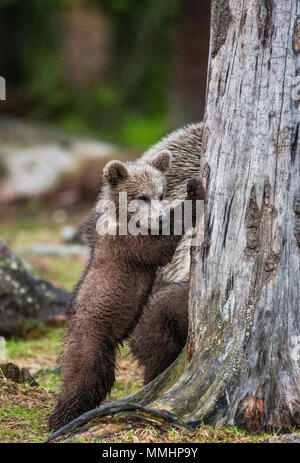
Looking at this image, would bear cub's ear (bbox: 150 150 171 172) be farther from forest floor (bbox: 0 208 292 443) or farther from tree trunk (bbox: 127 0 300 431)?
forest floor (bbox: 0 208 292 443)

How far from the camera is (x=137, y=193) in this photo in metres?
6.31

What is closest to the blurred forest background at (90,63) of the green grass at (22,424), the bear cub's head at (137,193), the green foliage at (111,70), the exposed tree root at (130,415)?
the green foliage at (111,70)

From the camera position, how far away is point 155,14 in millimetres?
24031

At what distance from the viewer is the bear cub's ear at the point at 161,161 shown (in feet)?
21.8

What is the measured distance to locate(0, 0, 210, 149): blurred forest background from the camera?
79.7 ft

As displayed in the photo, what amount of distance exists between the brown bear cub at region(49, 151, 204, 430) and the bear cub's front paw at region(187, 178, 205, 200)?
0.02 meters

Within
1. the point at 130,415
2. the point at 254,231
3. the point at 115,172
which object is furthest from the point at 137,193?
the point at 130,415

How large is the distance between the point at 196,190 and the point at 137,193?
0.83 meters

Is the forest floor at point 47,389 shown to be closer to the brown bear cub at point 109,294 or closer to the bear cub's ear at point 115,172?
the brown bear cub at point 109,294

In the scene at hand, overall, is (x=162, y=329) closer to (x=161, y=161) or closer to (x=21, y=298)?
(x=161, y=161)

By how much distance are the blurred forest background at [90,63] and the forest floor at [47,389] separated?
9781 mm

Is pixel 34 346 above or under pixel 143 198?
under

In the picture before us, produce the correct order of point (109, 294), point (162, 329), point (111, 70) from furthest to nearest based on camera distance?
point (111, 70) < point (162, 329) < point (109, 294)

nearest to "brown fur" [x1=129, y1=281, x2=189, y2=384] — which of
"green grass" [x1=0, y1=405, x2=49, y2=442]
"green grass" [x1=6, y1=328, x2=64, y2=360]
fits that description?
"green grass" [x1=0, y1=405, x2=49, y2=442]
